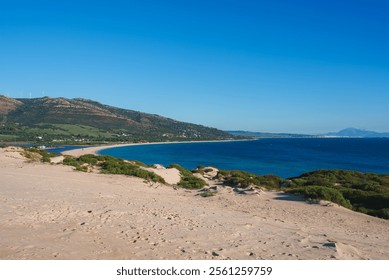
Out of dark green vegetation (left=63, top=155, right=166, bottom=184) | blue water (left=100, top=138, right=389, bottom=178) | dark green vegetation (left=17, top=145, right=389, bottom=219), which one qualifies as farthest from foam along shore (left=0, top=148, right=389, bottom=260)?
blue water (left=100, top=138, right=389, bottom=178)

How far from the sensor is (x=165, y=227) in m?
11.4

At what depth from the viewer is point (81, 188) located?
64.0 ft

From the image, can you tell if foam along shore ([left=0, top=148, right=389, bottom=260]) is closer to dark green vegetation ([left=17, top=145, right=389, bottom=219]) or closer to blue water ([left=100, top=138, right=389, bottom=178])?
dark green vegetation ([left=17, top=145, right=389, bottom=219])

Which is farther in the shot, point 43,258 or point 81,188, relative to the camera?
point 81,188

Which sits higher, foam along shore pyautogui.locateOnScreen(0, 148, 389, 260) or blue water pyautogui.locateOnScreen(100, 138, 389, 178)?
foam along shore pyautogui.locateOnScreen(0, 148, 389, 260)

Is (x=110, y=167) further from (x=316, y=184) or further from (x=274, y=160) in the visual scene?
(x=274, y=160)

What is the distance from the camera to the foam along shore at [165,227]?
8797mm

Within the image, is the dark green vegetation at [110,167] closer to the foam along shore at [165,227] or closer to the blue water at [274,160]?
the foam along shore at [165,227]

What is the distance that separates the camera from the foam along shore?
346 inches

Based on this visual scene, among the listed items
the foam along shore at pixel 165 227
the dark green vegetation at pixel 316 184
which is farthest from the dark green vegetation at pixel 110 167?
the foam along shore at pixel 165 227

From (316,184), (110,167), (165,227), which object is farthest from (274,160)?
(165,227)

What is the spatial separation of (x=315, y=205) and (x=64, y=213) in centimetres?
1429
